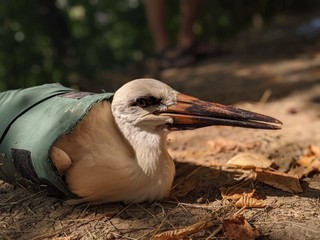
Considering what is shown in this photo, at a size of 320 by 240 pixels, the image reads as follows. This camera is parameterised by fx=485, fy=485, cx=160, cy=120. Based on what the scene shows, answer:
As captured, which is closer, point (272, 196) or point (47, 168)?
point (47, 168)

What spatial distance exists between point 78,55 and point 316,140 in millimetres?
2562

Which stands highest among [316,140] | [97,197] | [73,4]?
[73,4]

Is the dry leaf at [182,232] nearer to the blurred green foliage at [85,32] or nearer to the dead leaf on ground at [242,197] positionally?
the dead leaf on ground at [242,197]

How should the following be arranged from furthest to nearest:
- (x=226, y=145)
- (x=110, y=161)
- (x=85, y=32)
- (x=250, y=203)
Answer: (x=85, y=32) < (x=226, y=145) < (x=250, y=203) < (x=110, y=161)

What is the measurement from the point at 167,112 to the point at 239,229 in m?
0.54

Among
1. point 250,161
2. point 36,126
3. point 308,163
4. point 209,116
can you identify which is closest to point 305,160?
point 308,163

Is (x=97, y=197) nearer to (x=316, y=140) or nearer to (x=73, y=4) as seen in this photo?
(x=316, y=140)

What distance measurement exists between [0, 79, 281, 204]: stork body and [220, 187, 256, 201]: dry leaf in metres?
0.29

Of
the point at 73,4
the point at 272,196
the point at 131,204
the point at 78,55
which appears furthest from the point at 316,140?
the point at 73,4

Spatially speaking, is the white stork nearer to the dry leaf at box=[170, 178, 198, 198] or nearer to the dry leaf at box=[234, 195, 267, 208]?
the dry leaf at box=[170, 178, 198, 198]

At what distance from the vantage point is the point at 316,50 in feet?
16.5

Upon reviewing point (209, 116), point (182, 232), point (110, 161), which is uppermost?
point (209, 116)

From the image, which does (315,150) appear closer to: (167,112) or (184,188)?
(184,188)

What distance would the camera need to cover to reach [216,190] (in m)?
2.21
